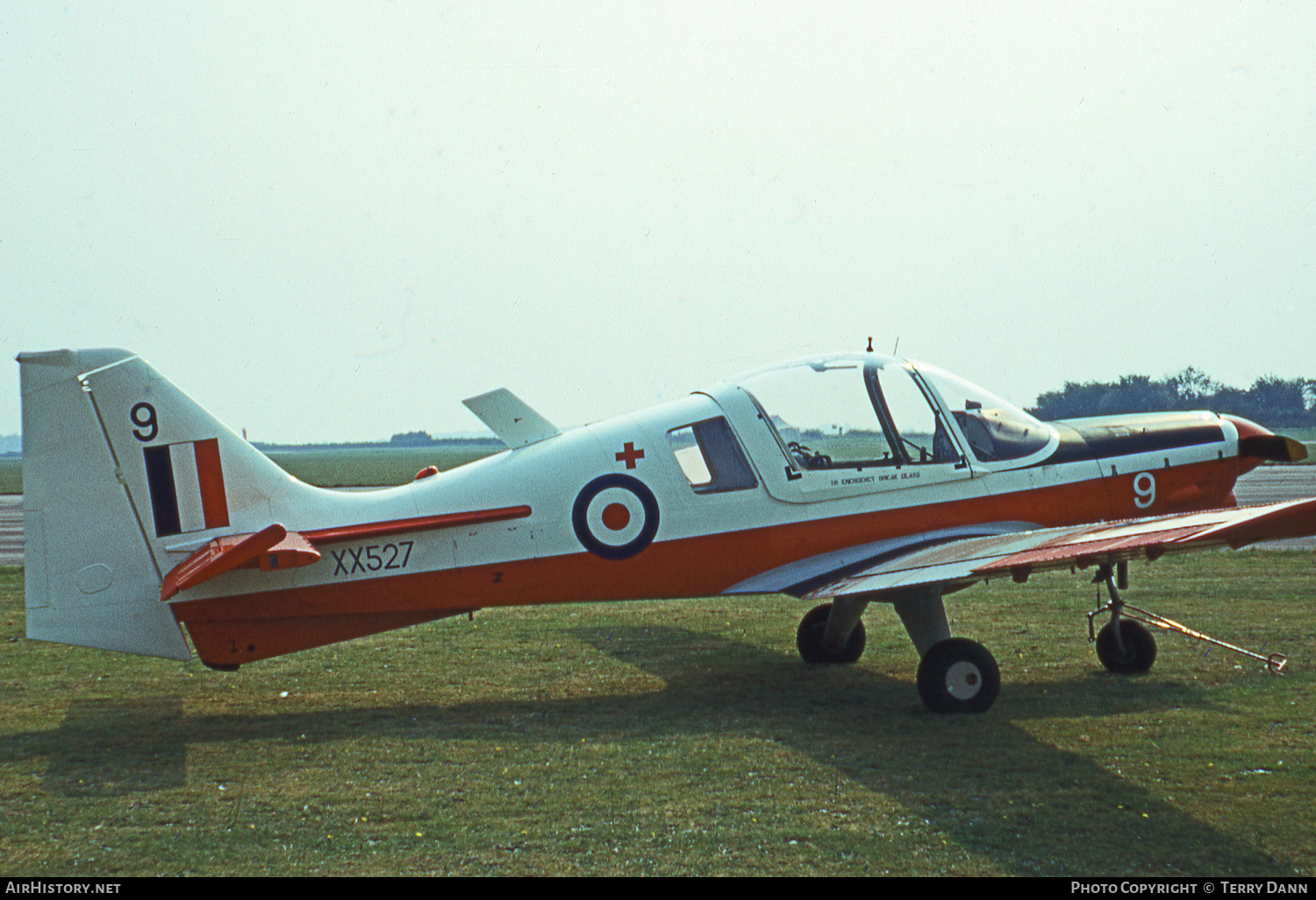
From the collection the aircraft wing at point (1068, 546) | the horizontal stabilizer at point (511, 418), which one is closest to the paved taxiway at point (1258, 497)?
the aircraft wing at point (1068, 546)

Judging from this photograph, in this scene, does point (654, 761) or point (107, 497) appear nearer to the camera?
point (654, 761)

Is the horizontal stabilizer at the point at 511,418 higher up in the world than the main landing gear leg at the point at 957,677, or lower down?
higher up

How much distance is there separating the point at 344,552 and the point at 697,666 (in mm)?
3330

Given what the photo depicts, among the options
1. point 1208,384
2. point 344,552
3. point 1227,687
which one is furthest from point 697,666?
point 1208,384

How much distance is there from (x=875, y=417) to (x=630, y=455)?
1987mm

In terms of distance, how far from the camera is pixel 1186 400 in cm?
2153

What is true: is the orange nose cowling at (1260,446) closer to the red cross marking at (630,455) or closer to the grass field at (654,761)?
the grass field at (654,761)

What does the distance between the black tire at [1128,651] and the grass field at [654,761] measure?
0.61ft

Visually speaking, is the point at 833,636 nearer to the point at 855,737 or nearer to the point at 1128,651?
the point at 855,737

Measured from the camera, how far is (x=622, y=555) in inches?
297

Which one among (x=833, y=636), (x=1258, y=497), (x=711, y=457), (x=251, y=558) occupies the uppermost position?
(x=711, y=457)

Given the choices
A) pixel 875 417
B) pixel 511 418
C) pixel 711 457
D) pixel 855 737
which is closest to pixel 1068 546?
pixel 855 737

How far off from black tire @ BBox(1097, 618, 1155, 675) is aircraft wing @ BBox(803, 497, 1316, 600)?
1.26 m

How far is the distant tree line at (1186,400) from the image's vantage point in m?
11.7
